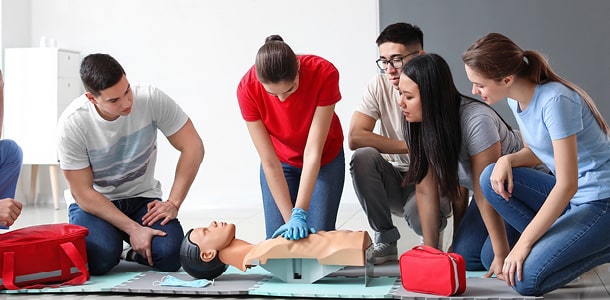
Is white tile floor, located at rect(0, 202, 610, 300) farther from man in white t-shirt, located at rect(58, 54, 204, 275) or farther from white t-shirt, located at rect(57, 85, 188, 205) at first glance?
white t-shirt, located at rect(57, 85, 188, 205)

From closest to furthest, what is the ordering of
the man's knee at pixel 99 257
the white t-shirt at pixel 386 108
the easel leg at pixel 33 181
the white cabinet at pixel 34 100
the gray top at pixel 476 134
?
the gray top at pixel 476 134
the man's knee at pixel 99 257
the white t-shirt at pixel 386 108
the white cabinet at pixel 34 100
the easel leg at pixel 33 181

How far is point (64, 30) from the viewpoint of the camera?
6.48 m

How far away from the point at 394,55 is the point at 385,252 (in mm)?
807

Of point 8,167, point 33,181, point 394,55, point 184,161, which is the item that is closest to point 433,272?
point 394,55

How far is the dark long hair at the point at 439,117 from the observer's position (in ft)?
9.81

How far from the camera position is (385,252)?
11.5 feet

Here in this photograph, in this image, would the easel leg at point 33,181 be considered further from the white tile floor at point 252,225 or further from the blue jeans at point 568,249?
the blue jeans at point 568,249

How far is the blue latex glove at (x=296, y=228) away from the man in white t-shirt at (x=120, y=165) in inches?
21.9

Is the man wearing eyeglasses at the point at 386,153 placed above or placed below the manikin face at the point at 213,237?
above

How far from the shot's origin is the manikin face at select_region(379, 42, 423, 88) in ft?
11.3

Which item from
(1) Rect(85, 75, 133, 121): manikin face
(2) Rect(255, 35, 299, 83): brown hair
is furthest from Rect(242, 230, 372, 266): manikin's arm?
(1) Rect(85, 75, 133, 121): manikin face

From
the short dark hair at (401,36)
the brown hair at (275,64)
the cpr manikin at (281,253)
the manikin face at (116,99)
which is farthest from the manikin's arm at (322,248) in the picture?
the short dark hair at (401,36)

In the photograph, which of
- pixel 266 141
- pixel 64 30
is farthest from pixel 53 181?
pixel 266 141

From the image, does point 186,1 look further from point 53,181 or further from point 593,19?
point 593,19
